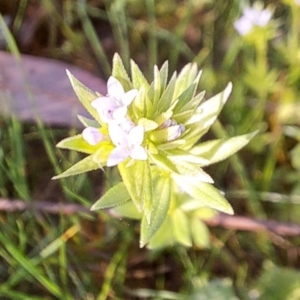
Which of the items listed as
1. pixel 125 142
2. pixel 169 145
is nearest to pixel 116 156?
pixel 125 142

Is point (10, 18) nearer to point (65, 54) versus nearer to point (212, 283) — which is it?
point (65, 54)

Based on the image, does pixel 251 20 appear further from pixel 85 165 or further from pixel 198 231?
pixel 85 165

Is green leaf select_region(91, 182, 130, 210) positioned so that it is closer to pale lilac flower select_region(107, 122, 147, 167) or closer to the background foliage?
pale lilac flower select_region(107, 122, 147, 167)

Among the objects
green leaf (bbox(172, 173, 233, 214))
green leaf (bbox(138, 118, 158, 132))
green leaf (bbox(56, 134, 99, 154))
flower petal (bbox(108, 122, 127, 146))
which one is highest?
green leaf (bbox(138, 118, 158, 132))

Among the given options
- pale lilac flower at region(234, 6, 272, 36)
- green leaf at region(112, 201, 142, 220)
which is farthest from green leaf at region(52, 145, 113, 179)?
pale lilac flower at region(234, 6, 272, 36)

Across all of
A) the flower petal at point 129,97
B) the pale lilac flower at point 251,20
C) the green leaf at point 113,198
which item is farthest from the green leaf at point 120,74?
the pale lilac flower at point 251,20

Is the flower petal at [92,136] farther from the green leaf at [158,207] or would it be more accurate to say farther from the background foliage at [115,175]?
the background foliage at [115,175]
